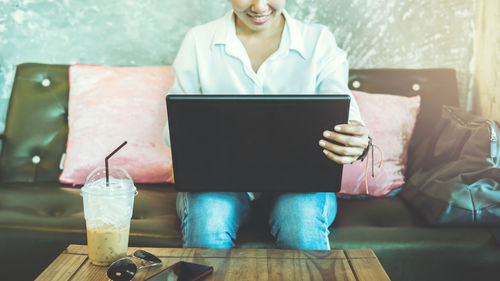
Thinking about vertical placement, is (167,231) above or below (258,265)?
below

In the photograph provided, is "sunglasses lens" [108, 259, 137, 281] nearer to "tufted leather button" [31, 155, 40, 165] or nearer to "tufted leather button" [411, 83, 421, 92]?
"tufted leather button" [31, 155, 40, 165]

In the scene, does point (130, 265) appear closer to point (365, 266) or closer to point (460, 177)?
point (365, 266)

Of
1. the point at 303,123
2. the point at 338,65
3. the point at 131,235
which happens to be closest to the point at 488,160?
the point at 338,65

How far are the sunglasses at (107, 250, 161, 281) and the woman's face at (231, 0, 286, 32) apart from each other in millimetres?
719

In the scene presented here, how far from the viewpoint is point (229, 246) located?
115 cm

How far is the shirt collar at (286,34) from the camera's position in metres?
1.39

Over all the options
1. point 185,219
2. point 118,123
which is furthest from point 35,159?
point 185,219

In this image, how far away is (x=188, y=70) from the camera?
1420mm

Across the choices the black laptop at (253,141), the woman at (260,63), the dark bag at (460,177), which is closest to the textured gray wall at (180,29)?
the dark bag at (460,177)

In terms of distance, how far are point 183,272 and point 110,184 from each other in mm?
204

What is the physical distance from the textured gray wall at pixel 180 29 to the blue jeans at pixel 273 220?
1.00 m

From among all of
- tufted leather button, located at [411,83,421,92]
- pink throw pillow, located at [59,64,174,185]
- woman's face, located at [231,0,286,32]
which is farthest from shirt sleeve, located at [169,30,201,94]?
tufted leather button, located at [411,83,421,92]

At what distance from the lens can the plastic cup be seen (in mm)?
845

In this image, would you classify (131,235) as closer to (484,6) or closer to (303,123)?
(303,123)
